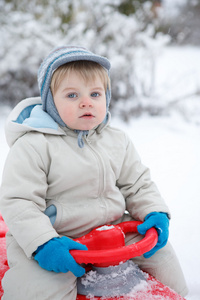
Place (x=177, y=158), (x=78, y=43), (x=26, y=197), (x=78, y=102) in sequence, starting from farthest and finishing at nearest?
1. (x=78, y=43)
2. (x=177, y=158)
3. (x=78, y=102)
4. (x=26, y=197)

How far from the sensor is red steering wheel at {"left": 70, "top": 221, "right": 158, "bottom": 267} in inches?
38.5

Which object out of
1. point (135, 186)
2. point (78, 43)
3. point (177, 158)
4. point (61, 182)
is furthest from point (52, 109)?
point (78, 43)

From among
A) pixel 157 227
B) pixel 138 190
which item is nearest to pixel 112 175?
pixel 138 190

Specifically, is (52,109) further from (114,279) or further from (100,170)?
(114,279)

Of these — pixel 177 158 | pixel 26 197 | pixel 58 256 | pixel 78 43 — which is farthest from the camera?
pixel 78 43

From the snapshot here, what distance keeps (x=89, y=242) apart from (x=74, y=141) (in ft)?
1.23

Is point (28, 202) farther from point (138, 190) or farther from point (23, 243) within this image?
point (138, 190)

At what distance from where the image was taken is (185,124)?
13.5 feet

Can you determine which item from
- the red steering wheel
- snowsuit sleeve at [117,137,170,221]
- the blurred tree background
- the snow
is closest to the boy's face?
snowsuit sleeve at [117,137,170,221]

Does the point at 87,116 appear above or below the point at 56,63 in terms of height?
below

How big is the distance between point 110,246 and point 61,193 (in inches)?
10.3

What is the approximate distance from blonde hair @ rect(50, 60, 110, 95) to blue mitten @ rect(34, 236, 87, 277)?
0.55 m

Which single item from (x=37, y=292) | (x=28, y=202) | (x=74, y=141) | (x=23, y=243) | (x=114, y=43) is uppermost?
(x=114, y=43)

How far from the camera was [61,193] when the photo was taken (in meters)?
1.22
